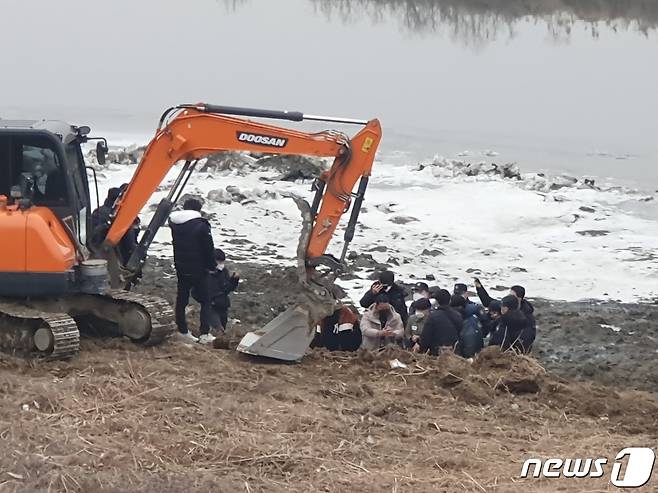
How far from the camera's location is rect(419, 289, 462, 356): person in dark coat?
9.38 metres

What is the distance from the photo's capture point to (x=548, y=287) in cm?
1501

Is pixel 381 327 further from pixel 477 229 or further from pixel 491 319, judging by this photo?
pixel 477 229

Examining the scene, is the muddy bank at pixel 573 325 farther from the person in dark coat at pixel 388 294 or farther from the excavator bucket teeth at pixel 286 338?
the excavator bucket teeth at pixel 286 338

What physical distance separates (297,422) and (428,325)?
2810 millimetres

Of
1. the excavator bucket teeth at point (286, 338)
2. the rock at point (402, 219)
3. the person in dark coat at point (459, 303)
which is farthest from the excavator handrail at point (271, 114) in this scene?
the rock at point (402, 219)

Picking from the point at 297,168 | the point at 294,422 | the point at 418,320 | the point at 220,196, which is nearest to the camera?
the point at 294,422

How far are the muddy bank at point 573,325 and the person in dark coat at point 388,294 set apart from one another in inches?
63.4

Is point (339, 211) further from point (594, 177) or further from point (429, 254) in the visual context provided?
point (594, 177)

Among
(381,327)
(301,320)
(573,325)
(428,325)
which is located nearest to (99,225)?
(301,320)

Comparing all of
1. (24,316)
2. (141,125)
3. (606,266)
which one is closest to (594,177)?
(606,266)

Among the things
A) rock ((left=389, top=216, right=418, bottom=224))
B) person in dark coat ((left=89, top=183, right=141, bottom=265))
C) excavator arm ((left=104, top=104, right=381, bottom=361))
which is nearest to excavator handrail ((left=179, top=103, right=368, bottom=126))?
excavator arm ((left=104, top=104, right=381, bottom=361))

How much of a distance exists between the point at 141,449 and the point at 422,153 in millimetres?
25653

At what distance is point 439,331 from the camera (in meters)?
9.38

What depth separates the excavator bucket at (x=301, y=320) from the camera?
8.70 m
